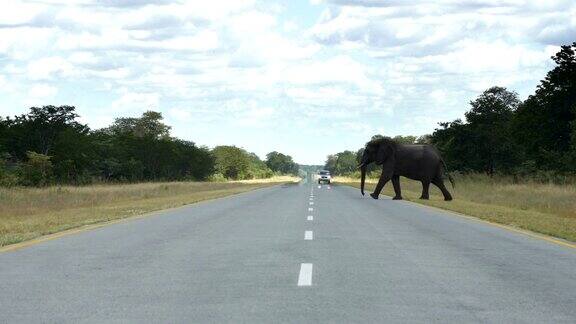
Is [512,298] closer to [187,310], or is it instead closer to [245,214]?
[187,310]

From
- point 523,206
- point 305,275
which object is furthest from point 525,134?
point 305,275

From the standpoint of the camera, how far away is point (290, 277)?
883 centimetres

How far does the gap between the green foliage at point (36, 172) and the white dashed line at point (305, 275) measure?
48.5 m

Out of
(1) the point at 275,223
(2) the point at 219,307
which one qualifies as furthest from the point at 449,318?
(1) the point at 275,223

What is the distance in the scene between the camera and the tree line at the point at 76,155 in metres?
59.2

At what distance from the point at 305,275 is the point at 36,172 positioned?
50436 millimetres

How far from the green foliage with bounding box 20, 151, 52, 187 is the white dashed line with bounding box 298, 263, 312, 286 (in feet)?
159

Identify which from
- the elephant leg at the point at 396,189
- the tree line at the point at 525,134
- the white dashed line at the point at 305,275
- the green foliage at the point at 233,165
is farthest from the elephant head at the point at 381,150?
the green foliage at the point at 233,165

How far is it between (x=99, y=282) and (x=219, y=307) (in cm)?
218

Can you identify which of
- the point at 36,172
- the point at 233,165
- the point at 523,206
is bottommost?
the point at 523,206

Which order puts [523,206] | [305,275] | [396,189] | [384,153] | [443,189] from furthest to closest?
[384,153] → [396,189] → [443,189] → [523,206] → [305,275]

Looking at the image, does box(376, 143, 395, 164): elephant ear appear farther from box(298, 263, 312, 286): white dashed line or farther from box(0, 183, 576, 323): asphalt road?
box(298, 263, 312, 286): white dashed line

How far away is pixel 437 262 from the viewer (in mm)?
10398

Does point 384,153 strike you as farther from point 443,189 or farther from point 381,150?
point 443,189
